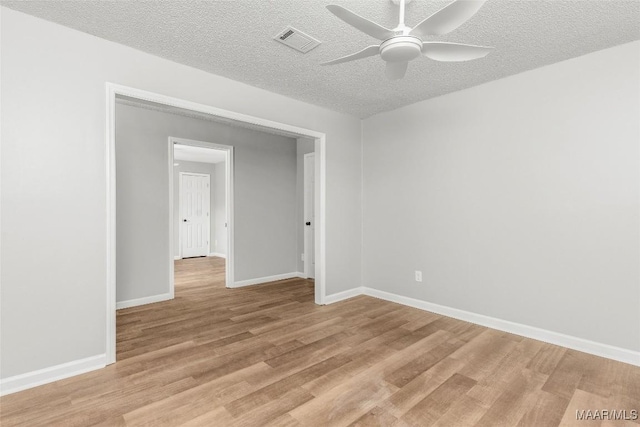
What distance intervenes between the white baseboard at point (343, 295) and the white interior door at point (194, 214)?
5436 millimetres

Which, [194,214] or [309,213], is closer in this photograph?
[309,213]

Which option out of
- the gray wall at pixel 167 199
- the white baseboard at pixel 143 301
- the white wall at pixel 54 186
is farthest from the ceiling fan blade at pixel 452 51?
the white baseboard at pixel 143 301

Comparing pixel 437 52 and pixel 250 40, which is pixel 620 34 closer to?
pixel 437 52

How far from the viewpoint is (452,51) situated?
5.86 ft

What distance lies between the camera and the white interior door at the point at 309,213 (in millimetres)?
5520

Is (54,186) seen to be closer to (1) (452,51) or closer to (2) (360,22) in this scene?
(2) (360,22)

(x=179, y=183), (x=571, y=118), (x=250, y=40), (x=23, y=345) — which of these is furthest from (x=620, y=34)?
(x=179, y=183)

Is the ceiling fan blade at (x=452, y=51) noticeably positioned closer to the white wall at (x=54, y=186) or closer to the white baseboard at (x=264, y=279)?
the white wall at (x=54, y=186)

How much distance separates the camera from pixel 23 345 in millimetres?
2115

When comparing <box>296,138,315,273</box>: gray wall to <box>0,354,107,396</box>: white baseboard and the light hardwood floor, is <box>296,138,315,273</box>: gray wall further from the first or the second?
<box>0,354,107,396</box>: white baseboard

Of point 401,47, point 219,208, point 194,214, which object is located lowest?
point 194,214

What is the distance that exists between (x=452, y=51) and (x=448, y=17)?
13.4 inches

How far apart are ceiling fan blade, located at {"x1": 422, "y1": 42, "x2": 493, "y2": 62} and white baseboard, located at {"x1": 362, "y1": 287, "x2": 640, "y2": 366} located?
→ 2.58 metres

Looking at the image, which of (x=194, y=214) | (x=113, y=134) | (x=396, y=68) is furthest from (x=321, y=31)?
(x=194, y=214)
